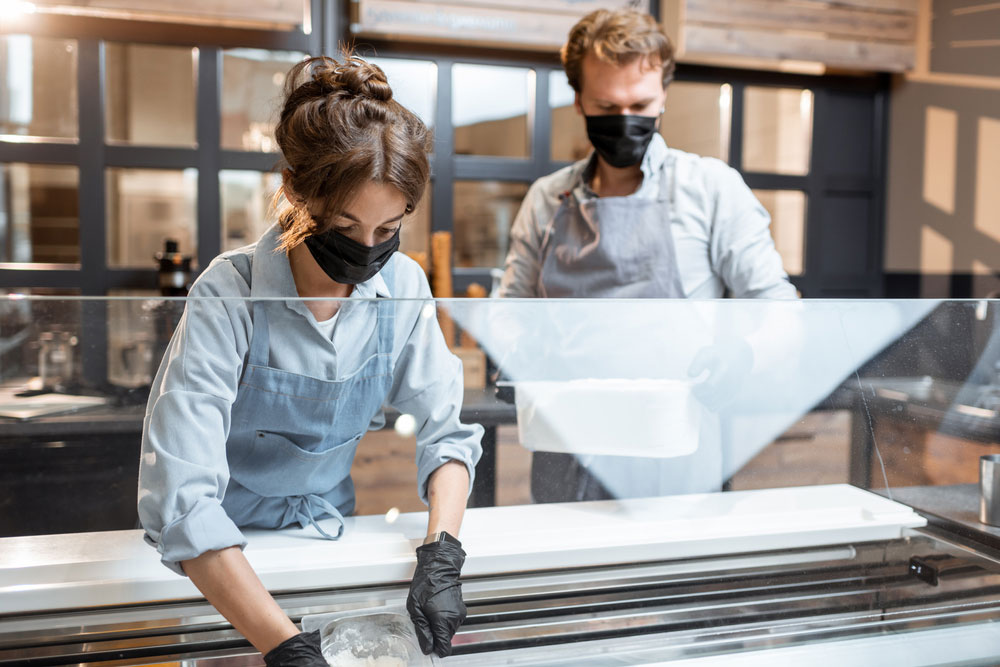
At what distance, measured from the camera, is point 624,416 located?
93cm

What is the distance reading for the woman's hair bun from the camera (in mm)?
815

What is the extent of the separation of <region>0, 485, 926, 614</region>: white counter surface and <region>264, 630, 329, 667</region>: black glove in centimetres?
12

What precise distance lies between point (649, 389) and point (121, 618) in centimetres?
A: 60

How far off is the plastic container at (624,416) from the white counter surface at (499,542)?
0.07 meters

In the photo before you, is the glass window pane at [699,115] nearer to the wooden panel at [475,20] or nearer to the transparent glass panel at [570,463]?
the wooden panel at [475,20]

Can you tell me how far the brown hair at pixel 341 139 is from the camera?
785 millimetres

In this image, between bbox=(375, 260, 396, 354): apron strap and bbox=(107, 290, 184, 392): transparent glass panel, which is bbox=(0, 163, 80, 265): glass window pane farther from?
bbox=(375, 260, 396, 354): apron strap

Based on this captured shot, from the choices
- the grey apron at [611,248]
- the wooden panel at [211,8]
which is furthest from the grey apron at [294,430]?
the wooden panel at [211,8]

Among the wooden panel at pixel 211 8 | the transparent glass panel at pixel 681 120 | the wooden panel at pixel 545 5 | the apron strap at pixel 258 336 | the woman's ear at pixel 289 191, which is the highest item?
the wooden panel at pixel 545 5

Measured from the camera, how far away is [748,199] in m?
1.40

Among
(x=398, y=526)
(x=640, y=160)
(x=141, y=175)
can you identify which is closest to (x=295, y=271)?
(x=398, y=526)

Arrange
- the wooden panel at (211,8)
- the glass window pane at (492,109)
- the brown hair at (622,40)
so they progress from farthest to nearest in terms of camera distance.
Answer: the glass window pane at (492,109) → the wooden panel at (211,8) → the brown hair at (622,40)

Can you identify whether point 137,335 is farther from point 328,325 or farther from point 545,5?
point 545,5

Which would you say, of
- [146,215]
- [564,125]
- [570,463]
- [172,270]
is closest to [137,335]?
[570,463]
